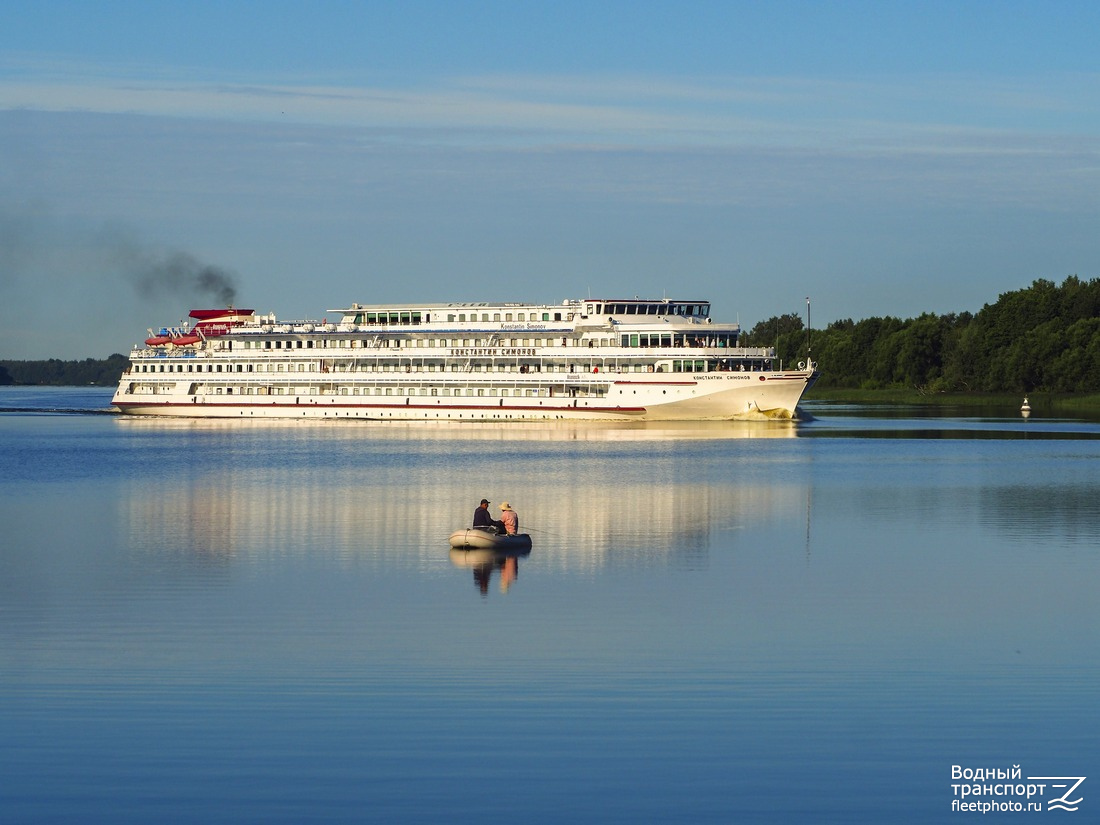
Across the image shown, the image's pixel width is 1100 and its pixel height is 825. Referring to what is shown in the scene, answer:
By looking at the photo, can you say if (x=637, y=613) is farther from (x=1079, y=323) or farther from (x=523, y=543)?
(x=1079, y=323)

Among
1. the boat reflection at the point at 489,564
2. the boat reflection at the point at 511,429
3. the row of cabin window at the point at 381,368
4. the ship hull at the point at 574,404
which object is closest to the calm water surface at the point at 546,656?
the boat reflection at the point at 489,564

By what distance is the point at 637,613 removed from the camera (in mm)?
29766

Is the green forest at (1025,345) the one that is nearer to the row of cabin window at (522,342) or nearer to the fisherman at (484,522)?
the row of cabin window at (522,342)

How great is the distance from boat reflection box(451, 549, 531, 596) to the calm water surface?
0.97ft

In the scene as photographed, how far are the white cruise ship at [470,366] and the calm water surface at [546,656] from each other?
55169 mm

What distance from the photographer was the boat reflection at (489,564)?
34.0m

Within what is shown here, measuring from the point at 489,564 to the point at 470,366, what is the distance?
83657 mm

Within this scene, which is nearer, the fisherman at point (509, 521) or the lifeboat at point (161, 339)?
the fisherman at point (509, 521)

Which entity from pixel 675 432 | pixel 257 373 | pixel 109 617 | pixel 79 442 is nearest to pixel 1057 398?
pixel 675 432

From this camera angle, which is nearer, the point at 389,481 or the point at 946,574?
the point at 946,574

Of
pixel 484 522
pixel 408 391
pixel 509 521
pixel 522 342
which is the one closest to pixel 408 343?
pixel 408 391

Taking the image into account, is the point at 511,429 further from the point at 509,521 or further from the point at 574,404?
the point at 509,521

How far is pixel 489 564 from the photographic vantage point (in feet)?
121

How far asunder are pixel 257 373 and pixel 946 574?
99.8 m
